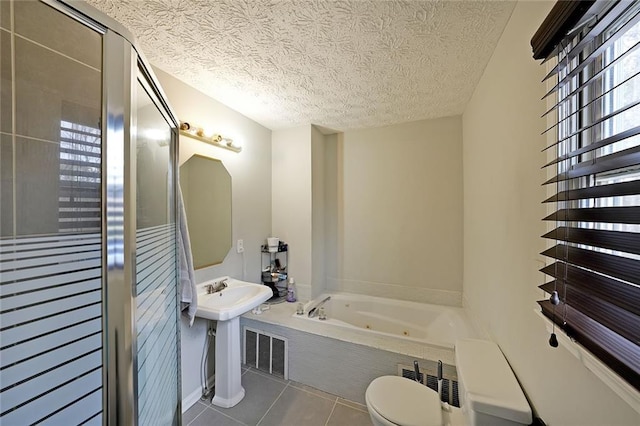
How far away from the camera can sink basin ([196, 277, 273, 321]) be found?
1545 millimetres

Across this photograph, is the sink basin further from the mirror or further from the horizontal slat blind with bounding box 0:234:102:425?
the horizontal slat blind with bounding box 0:234:102:425

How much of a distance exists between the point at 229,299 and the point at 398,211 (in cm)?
195

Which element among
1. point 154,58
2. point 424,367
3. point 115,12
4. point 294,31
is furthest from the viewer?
point 424,367

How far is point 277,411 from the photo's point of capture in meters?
1.66

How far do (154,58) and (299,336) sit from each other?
2.29 metres

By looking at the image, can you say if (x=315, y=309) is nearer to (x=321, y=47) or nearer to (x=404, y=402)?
(x=404, y=402)

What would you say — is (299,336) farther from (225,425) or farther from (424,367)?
(424,367)

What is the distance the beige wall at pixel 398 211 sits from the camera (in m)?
2.39

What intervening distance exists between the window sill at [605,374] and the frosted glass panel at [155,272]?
1.24 meters

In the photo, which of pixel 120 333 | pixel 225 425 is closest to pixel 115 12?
pixel 120 333

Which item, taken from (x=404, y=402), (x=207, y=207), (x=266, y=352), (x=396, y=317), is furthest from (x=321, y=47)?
(x=396, y=317)

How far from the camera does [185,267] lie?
1475mm

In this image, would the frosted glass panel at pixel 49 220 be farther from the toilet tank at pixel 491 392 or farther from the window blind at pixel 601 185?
the toilet tank at pixel 491 392

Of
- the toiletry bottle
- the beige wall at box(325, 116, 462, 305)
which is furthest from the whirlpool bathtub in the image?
the toiletry bottle
